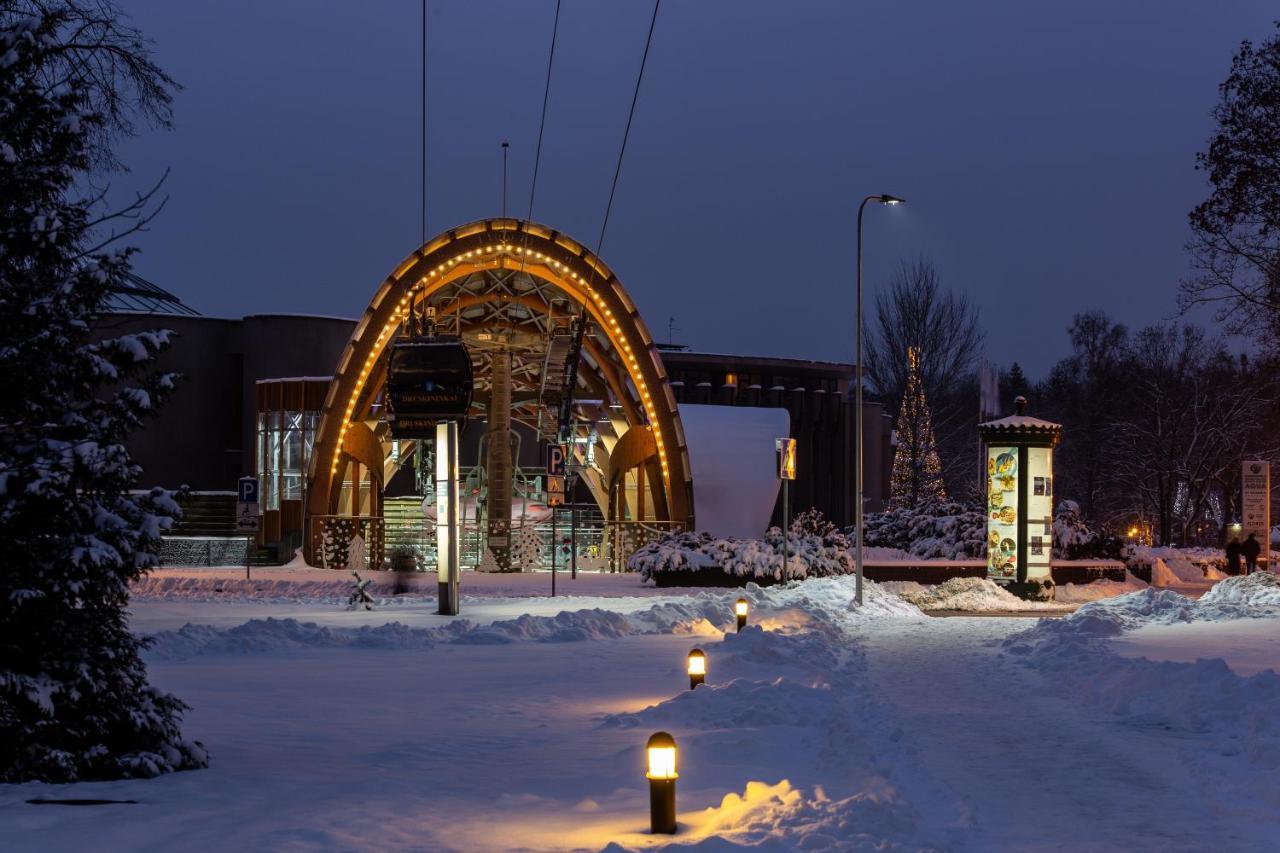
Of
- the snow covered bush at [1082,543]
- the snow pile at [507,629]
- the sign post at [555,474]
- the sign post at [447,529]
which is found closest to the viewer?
the snow pile at [507,629]

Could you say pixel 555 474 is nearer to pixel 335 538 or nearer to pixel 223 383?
pixel 335 538

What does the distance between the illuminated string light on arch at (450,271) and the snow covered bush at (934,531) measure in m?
9.87

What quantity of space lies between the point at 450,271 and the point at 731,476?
41.7 feet

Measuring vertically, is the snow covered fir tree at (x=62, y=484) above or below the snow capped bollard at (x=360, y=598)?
above

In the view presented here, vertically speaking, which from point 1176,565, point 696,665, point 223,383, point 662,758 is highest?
point 223,383

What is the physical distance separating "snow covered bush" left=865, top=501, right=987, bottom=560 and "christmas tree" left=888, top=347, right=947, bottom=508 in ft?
14.4

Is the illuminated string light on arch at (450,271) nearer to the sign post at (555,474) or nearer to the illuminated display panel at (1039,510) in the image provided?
the sign post at (555,474)

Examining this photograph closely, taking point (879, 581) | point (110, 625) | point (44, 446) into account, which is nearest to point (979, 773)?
point (110, 625)

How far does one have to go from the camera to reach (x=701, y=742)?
11820 mm

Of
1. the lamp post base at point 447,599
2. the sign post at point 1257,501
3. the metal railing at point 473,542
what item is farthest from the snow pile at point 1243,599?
the metal railing at point 473,542

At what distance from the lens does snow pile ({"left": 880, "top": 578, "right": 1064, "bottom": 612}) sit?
106 feet

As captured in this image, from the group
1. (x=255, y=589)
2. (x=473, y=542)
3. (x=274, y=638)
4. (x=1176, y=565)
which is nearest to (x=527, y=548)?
(x=473, y=542)

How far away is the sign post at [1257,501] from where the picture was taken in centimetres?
3562

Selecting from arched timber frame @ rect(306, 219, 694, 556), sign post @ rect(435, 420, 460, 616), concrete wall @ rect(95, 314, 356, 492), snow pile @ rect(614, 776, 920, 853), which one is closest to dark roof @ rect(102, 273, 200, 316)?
concrete wall @ rect(95, 314, 356, 492)
